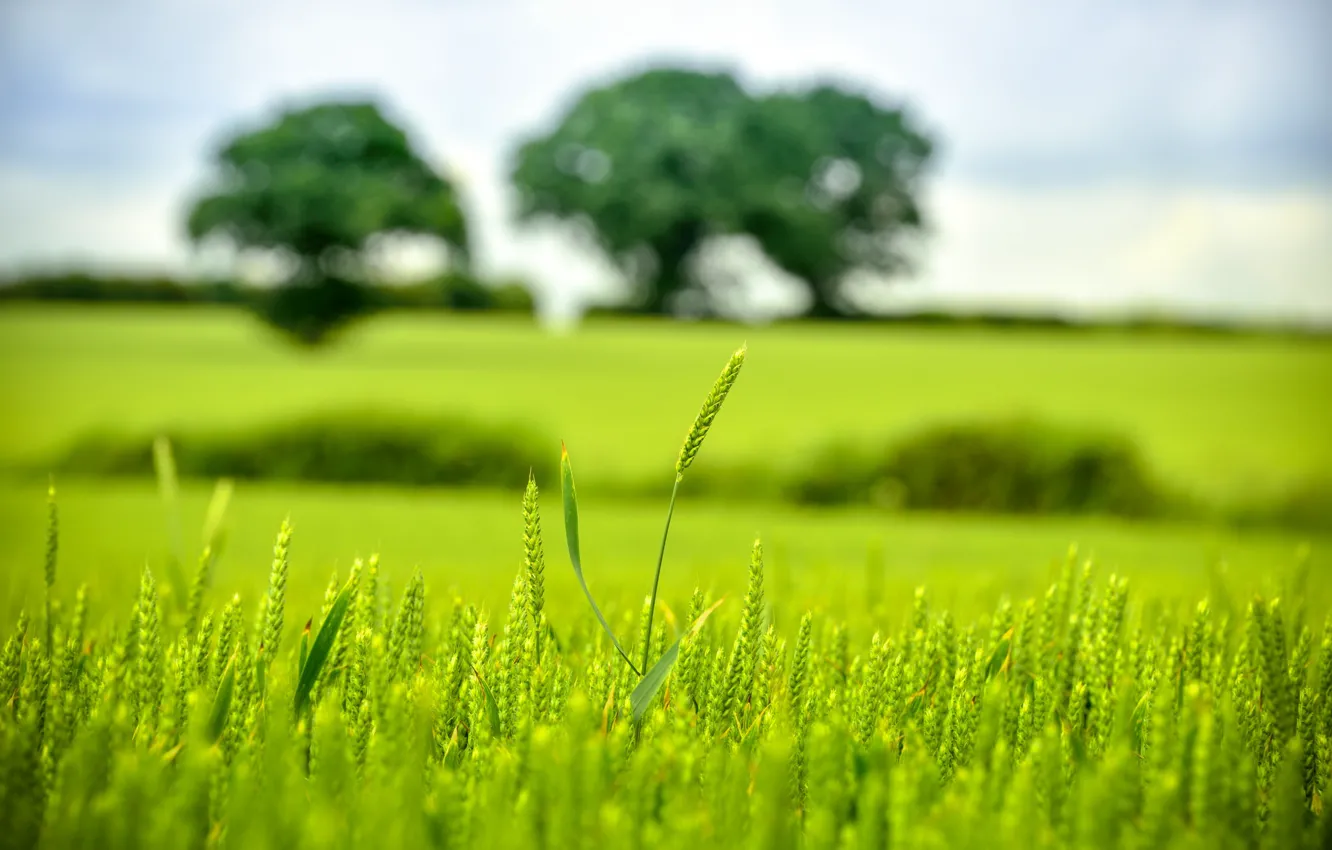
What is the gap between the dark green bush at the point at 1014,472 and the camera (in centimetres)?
793

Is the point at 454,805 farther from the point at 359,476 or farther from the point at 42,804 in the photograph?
the point at 359,476

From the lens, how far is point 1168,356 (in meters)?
17.1

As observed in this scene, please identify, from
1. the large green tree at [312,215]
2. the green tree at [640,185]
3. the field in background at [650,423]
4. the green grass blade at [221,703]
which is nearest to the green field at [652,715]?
the green grass blade at [221,703]

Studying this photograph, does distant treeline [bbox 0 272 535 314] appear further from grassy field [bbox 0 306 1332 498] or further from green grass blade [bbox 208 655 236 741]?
green grass blade [bbox 208 655 236 741]

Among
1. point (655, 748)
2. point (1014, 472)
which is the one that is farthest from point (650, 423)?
point (655, 748)

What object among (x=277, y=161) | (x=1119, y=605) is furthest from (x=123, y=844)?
(x=277, y=161)

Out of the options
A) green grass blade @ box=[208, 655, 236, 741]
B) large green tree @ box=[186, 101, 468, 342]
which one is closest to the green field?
green grass blade @ box=[208, 655, 236, 741]

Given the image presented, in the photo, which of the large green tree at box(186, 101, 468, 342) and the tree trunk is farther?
the tree trunk

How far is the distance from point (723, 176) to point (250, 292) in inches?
451

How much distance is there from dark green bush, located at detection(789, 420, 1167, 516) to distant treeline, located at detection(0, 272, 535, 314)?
16578mm

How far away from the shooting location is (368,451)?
361 inches

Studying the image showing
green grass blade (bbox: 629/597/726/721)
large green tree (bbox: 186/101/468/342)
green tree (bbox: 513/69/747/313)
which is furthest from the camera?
green tree (bbox: 513/69/747/313)

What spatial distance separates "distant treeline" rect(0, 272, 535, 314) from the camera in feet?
75.3

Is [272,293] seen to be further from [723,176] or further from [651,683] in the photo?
[651,683]
